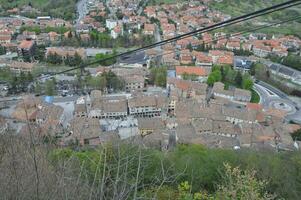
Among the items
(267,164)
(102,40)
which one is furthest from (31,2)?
(267,164)

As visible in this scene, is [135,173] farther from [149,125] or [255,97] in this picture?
[255,97]

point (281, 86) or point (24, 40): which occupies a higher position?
point (24, 40)

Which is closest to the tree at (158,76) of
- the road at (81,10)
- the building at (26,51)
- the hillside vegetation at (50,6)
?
the building at (26,51)

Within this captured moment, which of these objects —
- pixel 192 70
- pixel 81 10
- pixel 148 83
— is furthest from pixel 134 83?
pixel 81 10

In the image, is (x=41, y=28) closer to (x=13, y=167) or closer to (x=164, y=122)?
(x=164, y=122)

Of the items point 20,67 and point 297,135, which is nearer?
point 297,135

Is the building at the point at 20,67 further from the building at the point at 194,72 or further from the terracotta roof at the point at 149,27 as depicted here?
the terracotta roof at the point at 149,27

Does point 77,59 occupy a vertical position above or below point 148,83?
above
